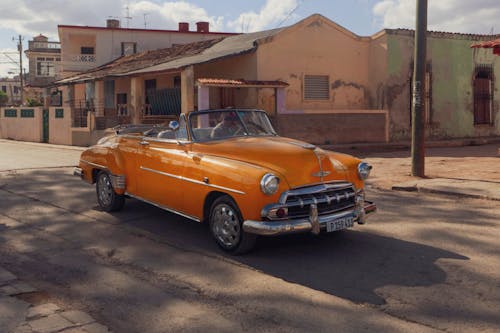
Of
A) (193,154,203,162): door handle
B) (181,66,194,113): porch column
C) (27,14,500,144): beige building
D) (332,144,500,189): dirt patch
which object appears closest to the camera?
(193,154,203,162): door handle

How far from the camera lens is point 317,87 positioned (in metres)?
20.7

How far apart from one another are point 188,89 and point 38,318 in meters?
15.8

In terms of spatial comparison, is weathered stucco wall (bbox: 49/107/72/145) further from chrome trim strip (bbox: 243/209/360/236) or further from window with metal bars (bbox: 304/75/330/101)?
chrome trim strip (bbox: 243/209/360/236)

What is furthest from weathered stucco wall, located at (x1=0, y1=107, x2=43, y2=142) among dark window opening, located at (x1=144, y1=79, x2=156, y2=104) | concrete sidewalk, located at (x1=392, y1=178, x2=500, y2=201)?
concrete sidewalk, located at (x1=392, y1=178, x2=500, y2=201)

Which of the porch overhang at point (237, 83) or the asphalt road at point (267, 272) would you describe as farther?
the porch overhang at point (237, 83)

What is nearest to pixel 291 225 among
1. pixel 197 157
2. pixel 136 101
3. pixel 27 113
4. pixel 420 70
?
pixel 197 157

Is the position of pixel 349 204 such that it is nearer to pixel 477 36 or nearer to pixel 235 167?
pixel 235 167

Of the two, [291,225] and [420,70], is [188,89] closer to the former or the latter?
[420,70]

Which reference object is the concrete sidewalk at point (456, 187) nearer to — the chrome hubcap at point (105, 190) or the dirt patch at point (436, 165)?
the dirt patch at point (436, 165)

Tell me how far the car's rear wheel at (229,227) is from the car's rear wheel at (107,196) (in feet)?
8.13

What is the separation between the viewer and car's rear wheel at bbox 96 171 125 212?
768cm

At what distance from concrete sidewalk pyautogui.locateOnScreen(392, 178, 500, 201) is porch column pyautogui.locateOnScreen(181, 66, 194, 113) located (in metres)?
10.3

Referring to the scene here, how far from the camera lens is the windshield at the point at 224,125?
6.37 metres

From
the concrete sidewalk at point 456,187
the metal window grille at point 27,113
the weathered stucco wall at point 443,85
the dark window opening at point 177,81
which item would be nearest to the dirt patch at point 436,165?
the concrete sidewalk at point 456,187
